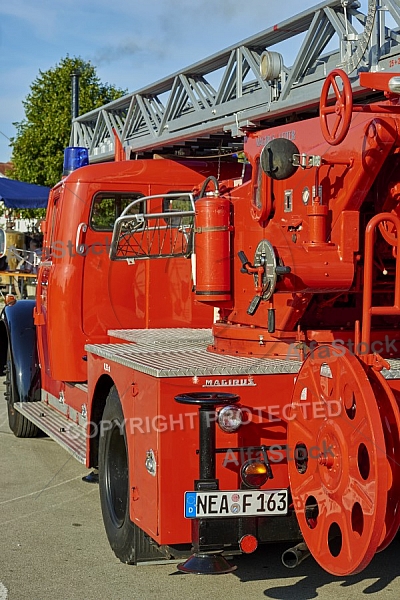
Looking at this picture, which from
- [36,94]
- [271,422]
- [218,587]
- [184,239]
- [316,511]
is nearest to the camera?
[316,511]

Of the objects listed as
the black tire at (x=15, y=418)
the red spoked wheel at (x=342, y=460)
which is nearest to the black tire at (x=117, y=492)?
the red spoked wheel at (x=342, y=460)

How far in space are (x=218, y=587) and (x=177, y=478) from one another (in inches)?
31.8

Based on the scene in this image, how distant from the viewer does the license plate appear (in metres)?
4.38

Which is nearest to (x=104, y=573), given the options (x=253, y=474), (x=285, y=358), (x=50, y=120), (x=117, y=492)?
(x=117, y=492)

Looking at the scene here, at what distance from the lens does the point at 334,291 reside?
457cm

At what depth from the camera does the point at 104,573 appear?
16.7ft

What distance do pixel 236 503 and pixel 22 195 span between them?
14.5 m

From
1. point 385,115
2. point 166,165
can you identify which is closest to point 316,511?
point 385,115

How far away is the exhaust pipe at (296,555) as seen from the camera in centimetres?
447

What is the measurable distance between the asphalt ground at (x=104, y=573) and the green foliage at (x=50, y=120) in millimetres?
27449

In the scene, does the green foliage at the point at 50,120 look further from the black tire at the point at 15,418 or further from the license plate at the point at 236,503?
the license plate at the point at 236,503

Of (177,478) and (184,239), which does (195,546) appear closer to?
(177,478)

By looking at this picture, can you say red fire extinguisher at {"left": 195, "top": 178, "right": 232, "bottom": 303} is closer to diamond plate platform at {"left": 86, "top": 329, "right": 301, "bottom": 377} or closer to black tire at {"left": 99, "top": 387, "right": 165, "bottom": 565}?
diamond plate platform at {"left": 86, "top": 329, "right": 301, "bottom": 377}

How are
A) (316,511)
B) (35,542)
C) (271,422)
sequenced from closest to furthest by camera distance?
1. (316,511)
2. (271,422)
3. (35,542)
